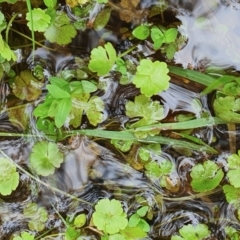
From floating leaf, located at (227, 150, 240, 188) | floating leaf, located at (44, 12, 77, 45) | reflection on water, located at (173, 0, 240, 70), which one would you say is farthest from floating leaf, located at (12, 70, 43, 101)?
floating leaf, located at (227, 150, 240, 188)

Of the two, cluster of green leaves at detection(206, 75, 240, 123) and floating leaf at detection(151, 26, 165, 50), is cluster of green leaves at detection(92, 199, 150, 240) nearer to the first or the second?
cluster of green leaves at detection(206, 75, 240, 123)

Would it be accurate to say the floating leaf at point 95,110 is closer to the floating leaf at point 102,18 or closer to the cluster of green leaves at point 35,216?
the floating leaf at point 102,18

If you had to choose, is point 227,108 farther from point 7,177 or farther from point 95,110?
point 7,177

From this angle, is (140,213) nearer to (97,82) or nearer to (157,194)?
(157,194)

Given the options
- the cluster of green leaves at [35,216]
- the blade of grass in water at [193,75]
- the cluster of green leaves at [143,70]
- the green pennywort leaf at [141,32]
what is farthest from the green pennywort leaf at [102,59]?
the cluster of green leaves at [35,216]

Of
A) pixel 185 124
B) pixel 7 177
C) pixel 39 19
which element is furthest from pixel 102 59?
pixel 7 177
